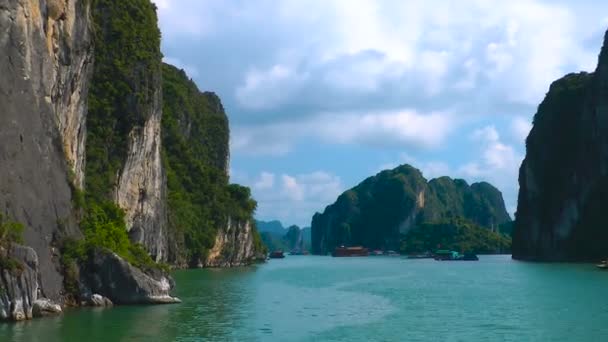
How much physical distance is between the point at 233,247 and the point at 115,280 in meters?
70.7

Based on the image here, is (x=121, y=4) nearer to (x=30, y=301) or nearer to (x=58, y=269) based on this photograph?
(x=58, y=269)

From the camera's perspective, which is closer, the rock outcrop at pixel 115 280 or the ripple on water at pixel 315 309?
the ripple on water at pixel 315 309

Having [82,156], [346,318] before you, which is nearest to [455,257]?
[82,156]

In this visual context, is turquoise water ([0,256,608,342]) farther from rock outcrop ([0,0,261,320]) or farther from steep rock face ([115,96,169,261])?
steep rock face ([115,96,169,261])

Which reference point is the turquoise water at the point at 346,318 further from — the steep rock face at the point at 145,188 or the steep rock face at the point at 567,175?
the steep rock face at the point at 567,175

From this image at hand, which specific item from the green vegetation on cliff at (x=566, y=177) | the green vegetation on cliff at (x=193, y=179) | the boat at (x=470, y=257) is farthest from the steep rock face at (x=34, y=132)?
the boat at (x=470, y=257)

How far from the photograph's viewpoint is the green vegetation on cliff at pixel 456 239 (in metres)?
185

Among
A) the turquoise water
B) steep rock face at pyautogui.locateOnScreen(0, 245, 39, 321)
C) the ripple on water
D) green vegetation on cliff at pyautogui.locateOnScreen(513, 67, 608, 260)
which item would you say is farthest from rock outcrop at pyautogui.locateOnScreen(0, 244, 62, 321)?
green vegetation on cliff at pyautogui.locateOnScreen(513, 67, 608, 260)

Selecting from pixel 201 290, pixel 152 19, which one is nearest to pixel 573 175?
pixel 152 19

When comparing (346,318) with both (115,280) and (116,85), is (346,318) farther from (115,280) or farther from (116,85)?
(116,85)

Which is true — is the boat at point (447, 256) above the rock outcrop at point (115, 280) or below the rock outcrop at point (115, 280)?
above

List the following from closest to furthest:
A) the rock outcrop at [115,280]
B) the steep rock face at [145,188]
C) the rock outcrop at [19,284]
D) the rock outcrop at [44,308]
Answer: the rock outcrop at [19,284] → the rock outcrop at [44,308] → the rock outcrop at [115,280] → the steep rock face at [145,188]

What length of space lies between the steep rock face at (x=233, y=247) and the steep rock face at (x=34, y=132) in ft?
196

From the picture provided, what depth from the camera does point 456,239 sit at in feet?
612
